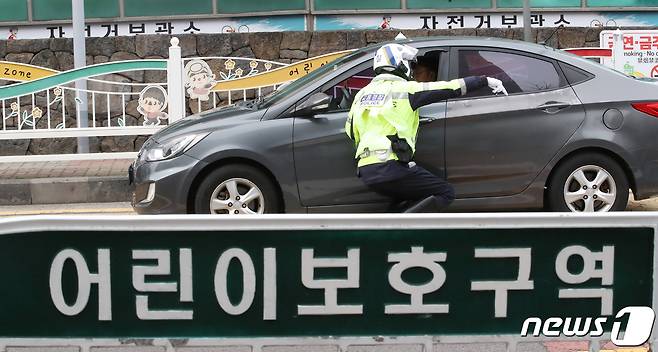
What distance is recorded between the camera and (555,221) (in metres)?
3.20

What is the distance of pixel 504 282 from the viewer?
10.7ft

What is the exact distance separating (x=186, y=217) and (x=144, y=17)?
1123 cm

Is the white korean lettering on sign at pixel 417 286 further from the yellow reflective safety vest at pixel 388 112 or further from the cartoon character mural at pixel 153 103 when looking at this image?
the cartoon character mural at pixel 153 103

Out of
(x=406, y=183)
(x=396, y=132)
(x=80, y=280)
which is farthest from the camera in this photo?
(x=406, y=183)

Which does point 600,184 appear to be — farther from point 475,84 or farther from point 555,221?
point 555,221

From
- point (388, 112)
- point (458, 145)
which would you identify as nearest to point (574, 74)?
point (458, 145)

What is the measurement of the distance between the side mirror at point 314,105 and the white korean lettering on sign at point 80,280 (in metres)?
3.38

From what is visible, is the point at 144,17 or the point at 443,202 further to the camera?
the point at 144,17

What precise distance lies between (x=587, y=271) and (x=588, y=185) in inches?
137

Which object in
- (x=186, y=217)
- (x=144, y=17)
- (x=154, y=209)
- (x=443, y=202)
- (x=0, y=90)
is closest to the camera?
(x=186, y=217)

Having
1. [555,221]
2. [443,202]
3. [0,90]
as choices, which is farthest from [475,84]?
[0,90]

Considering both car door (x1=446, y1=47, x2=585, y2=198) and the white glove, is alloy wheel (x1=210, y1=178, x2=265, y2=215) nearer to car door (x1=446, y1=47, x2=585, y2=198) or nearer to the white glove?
car door (x1=446, y1=47, x2=585, y2=198)

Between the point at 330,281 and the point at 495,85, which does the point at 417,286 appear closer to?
the point at 330,281

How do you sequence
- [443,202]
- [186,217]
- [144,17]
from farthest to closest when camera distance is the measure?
[144,17] < [443,202] < [186,217]
